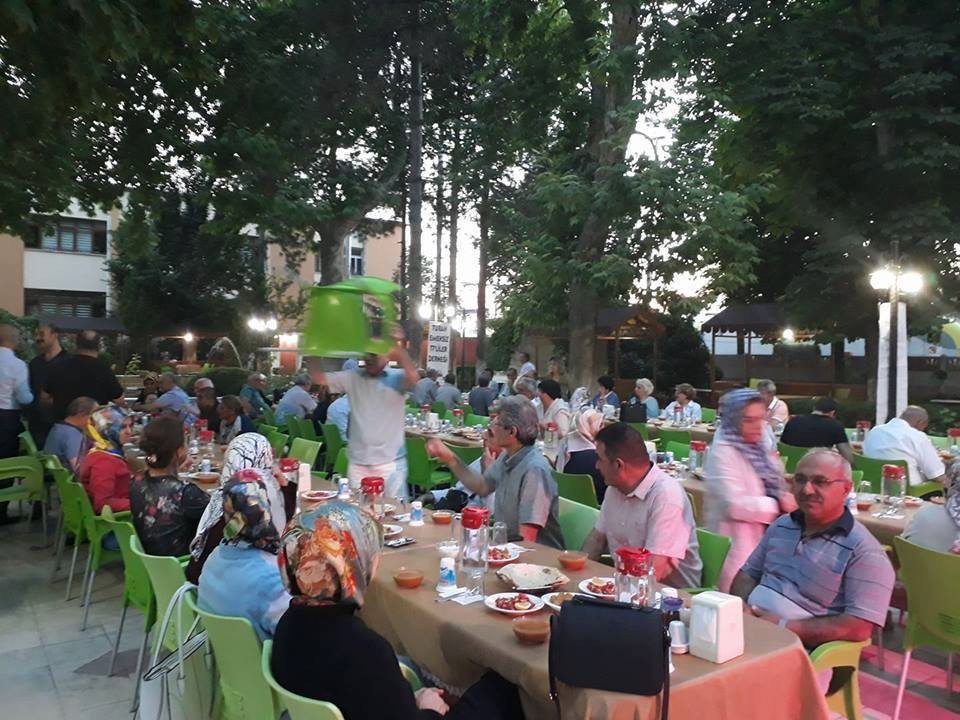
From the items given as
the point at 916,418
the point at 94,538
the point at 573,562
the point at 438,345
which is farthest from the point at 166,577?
the point at 438,345

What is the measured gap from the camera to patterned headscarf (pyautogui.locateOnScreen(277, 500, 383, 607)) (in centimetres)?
199

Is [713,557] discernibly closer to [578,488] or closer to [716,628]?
Result: [716,628]

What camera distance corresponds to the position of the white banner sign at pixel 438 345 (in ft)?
39.2

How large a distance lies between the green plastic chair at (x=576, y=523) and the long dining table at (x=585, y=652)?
44.6 inches

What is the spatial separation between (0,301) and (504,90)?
78.2 ft

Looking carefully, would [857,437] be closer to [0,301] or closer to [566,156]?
[566,156]

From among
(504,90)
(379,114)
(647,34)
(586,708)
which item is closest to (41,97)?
(586,708)

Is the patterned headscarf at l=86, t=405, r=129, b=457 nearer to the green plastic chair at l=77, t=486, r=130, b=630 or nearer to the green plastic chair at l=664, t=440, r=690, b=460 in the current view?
the green plastic chair at l=77, t=486, r=130, b=630

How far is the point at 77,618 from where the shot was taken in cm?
501

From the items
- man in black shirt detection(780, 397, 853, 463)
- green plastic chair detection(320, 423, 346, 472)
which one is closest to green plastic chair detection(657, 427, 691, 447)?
man in black shirt detection(780, 397, 853, 463)

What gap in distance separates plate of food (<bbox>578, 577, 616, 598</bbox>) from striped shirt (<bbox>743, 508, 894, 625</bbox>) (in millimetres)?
789

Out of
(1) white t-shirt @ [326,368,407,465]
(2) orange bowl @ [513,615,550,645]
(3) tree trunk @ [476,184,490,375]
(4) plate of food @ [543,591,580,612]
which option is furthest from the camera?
(3) tree trunk @ [476,184,490,375]

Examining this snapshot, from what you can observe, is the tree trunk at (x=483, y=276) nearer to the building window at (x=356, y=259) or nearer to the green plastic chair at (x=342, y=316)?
the building window at (x=356, y=259)

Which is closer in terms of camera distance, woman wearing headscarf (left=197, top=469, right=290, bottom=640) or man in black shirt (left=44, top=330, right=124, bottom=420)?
woman wearing headscarf (left=197, top=469, right=290, bottom=640)
